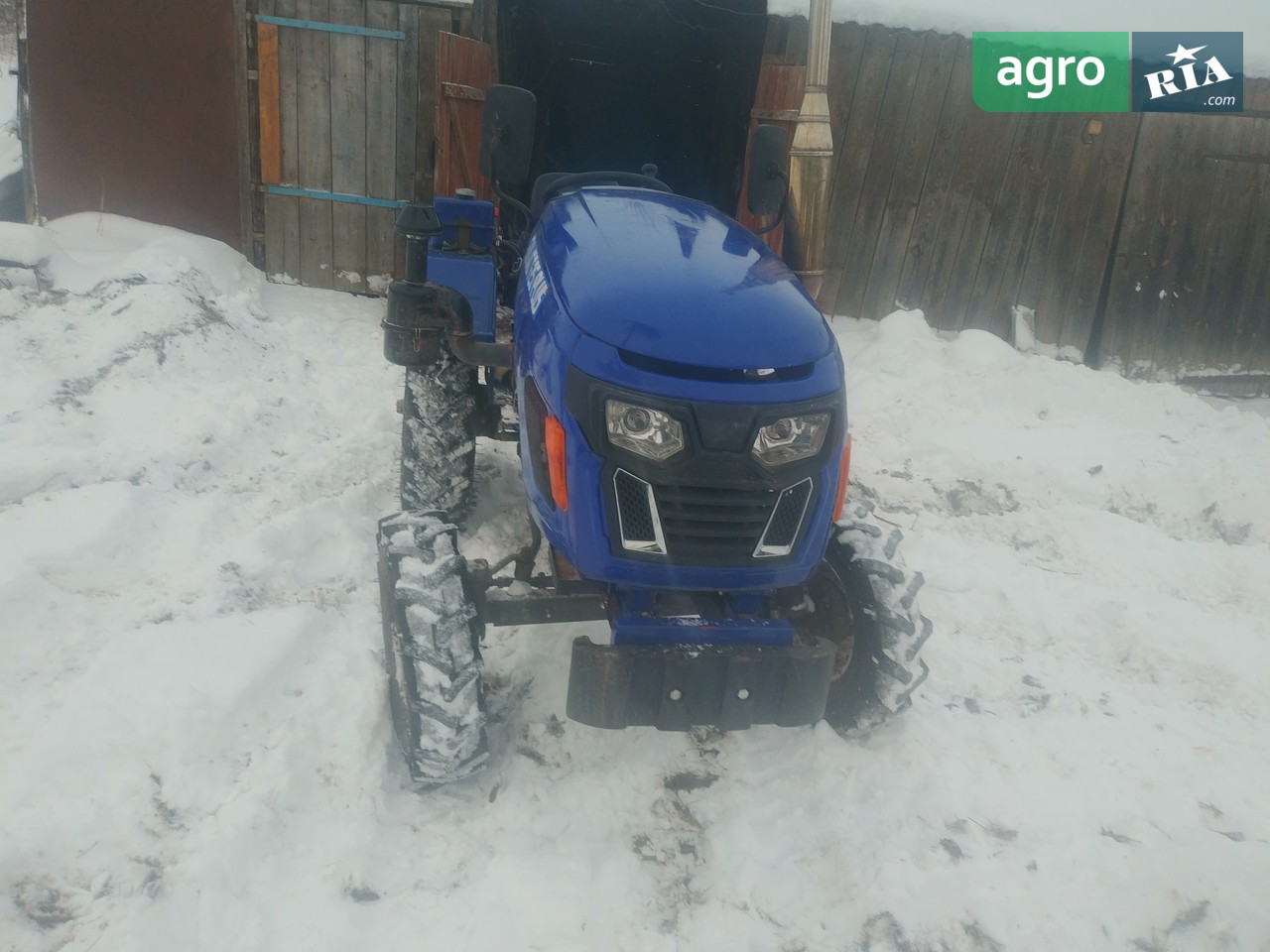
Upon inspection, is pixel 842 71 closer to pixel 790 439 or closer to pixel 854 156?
pixel 854 156

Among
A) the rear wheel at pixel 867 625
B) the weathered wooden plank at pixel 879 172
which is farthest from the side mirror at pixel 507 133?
the weathered wooden plank at pixel 879 172

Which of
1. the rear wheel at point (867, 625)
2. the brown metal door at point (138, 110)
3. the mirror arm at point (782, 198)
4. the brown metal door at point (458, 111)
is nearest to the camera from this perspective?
the rear wheel at point (867, 625)

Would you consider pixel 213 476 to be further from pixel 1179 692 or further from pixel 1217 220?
pixel 1217 220

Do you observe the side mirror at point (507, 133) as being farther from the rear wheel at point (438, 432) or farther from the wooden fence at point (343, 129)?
the wooden fence at point (343, 129)

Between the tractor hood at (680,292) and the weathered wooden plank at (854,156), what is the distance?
4687 mm

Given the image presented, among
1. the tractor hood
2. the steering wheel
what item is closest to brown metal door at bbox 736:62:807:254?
the steering wheel

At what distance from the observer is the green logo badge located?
7.04 meters

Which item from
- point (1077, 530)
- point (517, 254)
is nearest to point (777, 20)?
point (517, 254)

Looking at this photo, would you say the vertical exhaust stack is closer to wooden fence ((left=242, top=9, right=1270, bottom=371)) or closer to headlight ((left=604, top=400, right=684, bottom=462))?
wooden fence ((left=242, top=9, right=1270, bottom=371))

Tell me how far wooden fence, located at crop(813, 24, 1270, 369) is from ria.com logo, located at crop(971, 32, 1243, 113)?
11 cm

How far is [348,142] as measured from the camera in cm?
688

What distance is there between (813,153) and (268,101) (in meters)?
4.30

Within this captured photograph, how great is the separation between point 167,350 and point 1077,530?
200 inches

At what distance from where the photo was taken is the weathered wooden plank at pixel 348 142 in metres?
6.62
